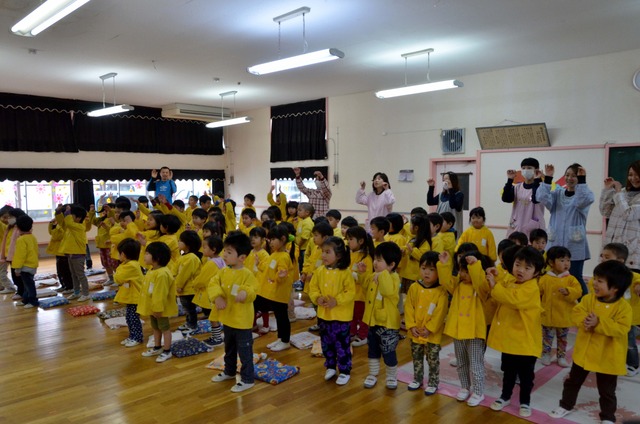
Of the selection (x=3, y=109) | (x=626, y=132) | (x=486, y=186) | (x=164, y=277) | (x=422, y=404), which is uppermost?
(x=3, y=109)

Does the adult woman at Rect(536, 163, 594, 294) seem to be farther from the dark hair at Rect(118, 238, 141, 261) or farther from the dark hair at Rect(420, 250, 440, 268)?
the dark hair at Rect(118, 238, 141, 261)

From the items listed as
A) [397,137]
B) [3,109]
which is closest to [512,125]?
[397,137]

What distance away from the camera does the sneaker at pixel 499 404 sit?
290 centimetres

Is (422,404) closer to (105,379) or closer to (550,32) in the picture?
(105,379)

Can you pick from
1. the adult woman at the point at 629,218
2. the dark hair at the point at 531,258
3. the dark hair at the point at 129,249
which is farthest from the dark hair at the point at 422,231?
the dark hair at the point at 129,249

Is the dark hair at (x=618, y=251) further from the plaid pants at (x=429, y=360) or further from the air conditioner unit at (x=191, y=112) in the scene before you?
the air conditioner unit at (x=191, y=112)

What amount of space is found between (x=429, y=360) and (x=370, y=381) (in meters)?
0.46

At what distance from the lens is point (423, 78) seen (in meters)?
7.52

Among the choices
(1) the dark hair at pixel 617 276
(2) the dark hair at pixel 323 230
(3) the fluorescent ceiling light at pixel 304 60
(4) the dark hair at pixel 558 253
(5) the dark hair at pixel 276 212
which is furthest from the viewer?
(5) the dark hair at pixel 276 212

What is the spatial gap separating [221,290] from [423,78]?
5.68 m

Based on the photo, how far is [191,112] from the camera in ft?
32.2

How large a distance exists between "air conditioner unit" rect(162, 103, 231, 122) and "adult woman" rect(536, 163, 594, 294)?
297 inches

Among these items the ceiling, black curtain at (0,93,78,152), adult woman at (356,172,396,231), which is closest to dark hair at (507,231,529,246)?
adult woman at (356,172,396,231)

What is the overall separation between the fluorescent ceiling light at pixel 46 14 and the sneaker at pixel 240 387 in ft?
9.26
